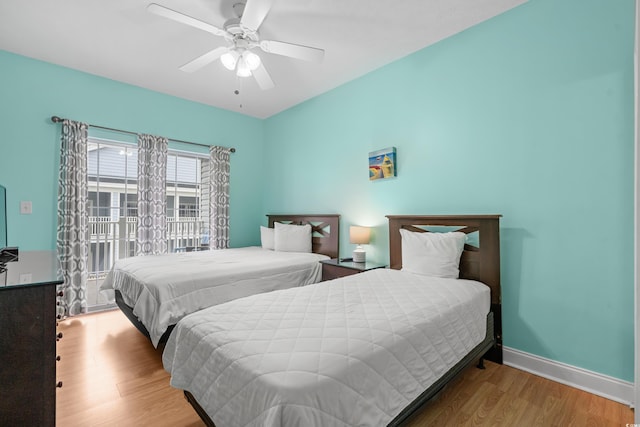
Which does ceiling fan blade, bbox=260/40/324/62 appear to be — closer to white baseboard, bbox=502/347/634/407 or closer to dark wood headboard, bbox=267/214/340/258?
dark wood headboard, bbox=267/214/340/258

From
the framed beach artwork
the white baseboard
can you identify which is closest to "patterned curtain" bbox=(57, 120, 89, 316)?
the framed beach artwork

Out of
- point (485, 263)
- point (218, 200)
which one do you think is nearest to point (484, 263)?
point (485, 263)

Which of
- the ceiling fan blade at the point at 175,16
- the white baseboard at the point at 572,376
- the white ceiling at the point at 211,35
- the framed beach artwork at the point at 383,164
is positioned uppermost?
the white ceiling at the point at 211,35

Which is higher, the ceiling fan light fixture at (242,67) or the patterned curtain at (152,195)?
the ceiling fan light fixture at (242,67)

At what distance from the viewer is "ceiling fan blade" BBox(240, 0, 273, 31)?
1739 millimetres

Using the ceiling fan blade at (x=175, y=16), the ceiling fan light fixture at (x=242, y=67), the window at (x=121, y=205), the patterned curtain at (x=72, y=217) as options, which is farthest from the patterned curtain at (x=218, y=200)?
the ceiling fan blade at (x=175, y=16)

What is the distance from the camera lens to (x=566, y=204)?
78.3 inches

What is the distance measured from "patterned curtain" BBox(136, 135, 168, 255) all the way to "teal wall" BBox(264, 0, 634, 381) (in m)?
2.80

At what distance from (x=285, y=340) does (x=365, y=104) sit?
283 centimetres

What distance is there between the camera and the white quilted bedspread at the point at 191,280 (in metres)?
2.15

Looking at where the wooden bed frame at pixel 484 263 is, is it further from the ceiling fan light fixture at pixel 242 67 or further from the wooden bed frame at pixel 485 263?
the ceiling fan light fixture at pixel 242 67

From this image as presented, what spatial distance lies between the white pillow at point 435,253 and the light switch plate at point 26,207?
148 inches

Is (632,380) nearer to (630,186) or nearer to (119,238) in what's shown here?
(630,186)

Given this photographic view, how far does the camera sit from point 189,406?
1.75m
